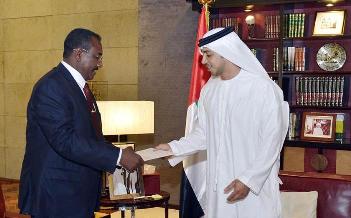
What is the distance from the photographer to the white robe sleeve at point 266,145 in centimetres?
242

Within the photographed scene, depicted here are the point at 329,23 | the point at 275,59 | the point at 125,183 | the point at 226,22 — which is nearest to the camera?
the point at 125,183

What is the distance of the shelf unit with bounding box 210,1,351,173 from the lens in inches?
206

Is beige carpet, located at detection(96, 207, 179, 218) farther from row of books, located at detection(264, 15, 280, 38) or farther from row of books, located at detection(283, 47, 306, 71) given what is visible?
row of books, located at detection(264, 15, 280, 38)

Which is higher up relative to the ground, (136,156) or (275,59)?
(275,59)

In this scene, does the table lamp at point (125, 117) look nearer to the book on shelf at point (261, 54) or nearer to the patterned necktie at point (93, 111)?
the book on shelf at point (261, 54)

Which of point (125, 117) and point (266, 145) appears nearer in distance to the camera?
point (266, 145)

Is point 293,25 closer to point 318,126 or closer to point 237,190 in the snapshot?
point 318,126

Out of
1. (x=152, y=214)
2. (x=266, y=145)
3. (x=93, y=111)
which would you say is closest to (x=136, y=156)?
(x=93, y=111)

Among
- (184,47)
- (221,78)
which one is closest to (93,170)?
(221,78)

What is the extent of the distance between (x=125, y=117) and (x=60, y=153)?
2.24m

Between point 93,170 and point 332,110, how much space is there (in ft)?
11.6

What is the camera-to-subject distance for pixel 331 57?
5.31 meters

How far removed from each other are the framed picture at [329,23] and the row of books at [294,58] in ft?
0.80

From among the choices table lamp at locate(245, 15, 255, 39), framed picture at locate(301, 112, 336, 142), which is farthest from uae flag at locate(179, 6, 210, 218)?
framed picture at locate(301, 112, 336, 142)
